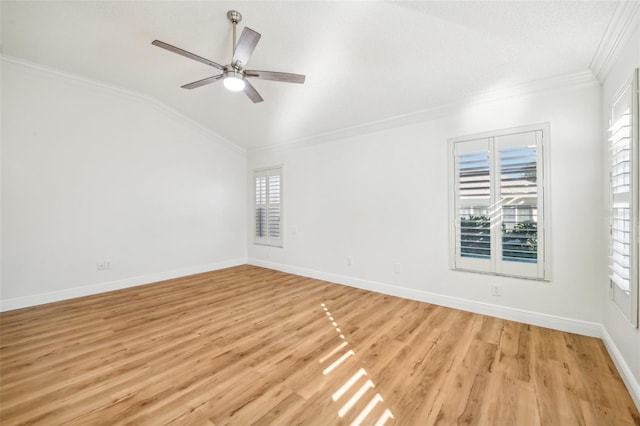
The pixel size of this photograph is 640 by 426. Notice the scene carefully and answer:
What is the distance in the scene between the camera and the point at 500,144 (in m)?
3.03

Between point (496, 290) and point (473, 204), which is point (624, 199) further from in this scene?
point (496, 290)

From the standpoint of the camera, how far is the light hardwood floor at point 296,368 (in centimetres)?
162

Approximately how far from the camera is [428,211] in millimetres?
3572

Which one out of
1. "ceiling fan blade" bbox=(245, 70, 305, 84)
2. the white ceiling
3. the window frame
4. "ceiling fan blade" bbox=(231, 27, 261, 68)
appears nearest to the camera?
"ceiling fan blade" bbox=(231, 27, 261, 68)

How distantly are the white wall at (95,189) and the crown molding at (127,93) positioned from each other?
2cm

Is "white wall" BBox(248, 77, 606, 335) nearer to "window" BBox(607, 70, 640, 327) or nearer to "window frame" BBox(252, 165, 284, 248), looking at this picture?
"window frame" BBox(252, 165, 284, 248)

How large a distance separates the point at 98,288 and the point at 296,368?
3721mm

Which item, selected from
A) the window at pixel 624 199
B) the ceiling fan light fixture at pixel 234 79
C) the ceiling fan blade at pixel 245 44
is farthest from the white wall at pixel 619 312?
the ceiling fan light fixture at pixel 234 79

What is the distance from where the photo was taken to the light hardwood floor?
1.62 m

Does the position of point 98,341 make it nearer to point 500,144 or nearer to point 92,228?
point 92,228

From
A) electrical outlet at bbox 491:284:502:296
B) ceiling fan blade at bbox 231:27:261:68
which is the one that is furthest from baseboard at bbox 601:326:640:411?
ceiling fan blade at bbox 231:27:261:68

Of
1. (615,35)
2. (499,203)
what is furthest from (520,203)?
(615,35)

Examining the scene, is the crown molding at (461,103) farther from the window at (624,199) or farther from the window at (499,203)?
the window at (624,199)

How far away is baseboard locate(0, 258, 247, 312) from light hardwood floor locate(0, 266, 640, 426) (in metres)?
0.15
